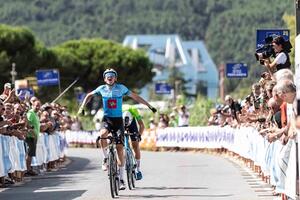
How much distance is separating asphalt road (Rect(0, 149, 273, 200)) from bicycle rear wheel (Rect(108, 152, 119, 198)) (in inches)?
6.0

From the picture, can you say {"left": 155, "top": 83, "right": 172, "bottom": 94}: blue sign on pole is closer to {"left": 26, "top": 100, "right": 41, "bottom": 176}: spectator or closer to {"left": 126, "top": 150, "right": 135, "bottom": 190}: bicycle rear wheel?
{"left": 26, "top": 100, "right": 41, "bottom": 176}: spectator

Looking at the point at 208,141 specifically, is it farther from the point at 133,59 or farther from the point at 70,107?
the point at 133,59

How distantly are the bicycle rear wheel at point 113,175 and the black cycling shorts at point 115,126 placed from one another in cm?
54

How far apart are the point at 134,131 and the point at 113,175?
2.62m

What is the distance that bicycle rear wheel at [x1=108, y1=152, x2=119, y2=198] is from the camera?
17.1m

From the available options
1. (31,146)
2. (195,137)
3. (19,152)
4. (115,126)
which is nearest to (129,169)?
(115,126)

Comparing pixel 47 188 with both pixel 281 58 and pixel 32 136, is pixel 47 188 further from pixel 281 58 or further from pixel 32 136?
pixel 281 58

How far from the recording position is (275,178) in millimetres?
15227

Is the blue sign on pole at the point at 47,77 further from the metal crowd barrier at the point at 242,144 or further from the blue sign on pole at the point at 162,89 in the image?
the blue sign on pole at the point at 162,89

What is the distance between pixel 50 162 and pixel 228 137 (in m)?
7.68

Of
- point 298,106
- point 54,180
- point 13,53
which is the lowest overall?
point 54,180

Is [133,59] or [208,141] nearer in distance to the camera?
[208,141]

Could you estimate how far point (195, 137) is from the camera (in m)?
41.1

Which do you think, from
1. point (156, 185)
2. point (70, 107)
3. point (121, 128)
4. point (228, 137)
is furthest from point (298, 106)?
point (70, 107)
